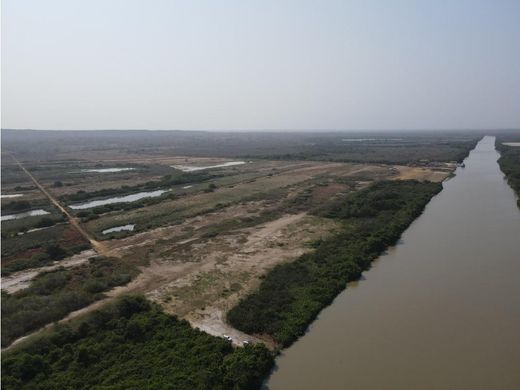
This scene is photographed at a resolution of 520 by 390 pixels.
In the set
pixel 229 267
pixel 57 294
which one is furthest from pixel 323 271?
pixel 57 294

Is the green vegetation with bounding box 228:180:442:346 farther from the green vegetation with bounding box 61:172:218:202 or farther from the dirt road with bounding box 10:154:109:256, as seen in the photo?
the green vegetation with bounding box 61:172:218:202

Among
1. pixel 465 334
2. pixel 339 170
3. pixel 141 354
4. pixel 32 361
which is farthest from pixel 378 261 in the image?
pixel 339 170

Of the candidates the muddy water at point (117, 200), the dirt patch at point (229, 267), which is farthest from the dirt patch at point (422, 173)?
the muddy water at point (117, 200)

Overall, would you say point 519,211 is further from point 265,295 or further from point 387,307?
point 265,295

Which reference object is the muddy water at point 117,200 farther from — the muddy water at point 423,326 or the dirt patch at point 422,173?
the dirt patch at point 422,173

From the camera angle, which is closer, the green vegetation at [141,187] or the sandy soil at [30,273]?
the sandy soil at [30,273]
